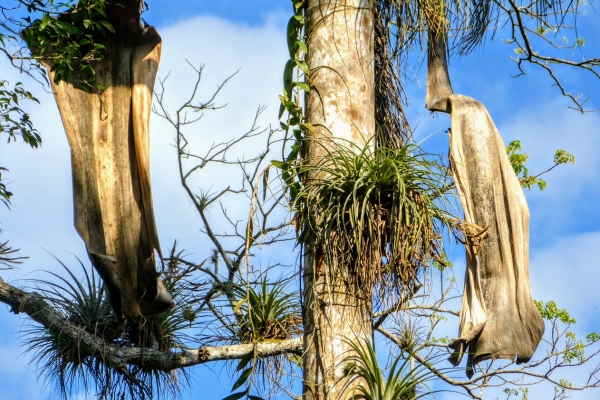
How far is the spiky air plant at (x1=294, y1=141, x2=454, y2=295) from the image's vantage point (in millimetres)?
4289

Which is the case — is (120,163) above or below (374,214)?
above

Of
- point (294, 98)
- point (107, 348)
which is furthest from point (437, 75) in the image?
point (107, 348)

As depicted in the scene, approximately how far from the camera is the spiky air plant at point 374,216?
169 inches

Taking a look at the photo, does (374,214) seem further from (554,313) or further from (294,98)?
(554,313)

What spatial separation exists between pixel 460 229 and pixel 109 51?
243 cm

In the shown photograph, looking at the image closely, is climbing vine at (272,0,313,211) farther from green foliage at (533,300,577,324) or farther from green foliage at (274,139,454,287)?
green foliage at (533,300,577,324)

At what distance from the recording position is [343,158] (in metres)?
4.36

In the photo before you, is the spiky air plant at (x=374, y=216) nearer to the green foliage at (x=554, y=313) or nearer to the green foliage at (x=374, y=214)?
the green foliage at (x=374, y=214)

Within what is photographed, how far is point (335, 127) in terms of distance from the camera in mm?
4609

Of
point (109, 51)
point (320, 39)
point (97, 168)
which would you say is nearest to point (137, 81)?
point (109, 51)

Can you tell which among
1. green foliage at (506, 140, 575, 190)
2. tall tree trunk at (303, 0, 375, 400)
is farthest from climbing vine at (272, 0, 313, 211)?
green foliage at (506, 140, 575, 190)

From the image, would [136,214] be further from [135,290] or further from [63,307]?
[63,307]

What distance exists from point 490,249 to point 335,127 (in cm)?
108

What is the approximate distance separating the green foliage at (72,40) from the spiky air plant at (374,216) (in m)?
1.61
